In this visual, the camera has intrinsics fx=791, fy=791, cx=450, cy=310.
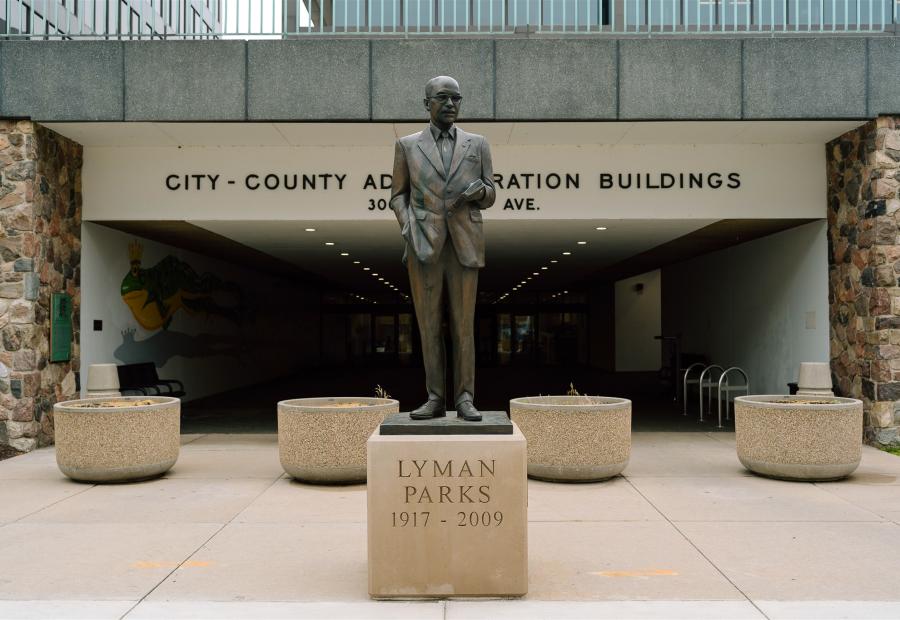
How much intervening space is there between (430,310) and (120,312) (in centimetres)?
946

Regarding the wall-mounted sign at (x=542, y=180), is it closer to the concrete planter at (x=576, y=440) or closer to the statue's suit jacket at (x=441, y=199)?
the concrete planter at (x=576, y=440)

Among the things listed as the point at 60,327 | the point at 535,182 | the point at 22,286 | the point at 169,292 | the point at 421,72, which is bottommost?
the point at 60,327

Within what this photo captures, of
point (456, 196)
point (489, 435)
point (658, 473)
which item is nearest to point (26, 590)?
point (489, 435)

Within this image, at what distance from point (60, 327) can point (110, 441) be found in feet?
11.7

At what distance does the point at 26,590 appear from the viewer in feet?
15.6

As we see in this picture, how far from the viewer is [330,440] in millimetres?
7836

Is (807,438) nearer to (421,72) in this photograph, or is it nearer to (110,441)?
(421,72)

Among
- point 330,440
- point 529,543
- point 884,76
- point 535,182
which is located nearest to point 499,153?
point 535,182

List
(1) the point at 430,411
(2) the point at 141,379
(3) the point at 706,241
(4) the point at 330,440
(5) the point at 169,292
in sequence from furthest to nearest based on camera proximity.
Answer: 1. (5) the point at 169,292
2. (3) the point at 706,241
3. (2) the point at 141,379
4. (4) the point at 330,440
5. (1) the point at 430,411

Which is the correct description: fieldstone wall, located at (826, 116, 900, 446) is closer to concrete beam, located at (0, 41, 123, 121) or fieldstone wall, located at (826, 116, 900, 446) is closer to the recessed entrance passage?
the recessed entrance passage

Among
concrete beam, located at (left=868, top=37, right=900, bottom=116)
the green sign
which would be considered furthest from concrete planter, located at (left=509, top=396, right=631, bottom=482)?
the green sign

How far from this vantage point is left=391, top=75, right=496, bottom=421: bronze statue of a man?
5.20 metres

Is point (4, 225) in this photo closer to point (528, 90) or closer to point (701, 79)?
point (528, 90)

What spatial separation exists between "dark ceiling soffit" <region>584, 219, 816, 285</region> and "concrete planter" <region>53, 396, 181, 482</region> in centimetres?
837
